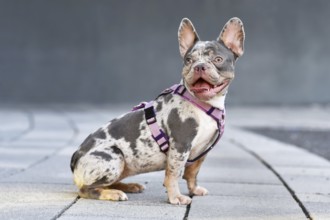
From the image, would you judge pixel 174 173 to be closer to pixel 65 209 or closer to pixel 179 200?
pixel 179 200

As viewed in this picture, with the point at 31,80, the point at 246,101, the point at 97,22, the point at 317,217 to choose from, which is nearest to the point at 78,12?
the point at 97,22

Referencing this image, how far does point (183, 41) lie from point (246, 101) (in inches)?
448

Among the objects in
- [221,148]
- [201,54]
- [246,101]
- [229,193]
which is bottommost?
[246,101]

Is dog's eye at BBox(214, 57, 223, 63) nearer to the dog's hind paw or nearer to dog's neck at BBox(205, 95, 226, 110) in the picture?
dog's neck at BBox(205, 95, 226, 110)

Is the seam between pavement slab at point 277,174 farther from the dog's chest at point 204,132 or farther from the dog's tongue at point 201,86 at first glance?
the dog's tongue at point 201,86

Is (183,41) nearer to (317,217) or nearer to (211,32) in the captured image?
(317,217)

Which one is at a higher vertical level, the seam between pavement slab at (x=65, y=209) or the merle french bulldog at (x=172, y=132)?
the merle french bulldog at (x=172, y=132)

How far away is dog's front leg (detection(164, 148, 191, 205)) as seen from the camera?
15.4 feet

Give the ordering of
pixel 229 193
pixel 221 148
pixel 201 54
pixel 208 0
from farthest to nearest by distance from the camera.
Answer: pixel 208 0 → pixel 221 148 → pixel 229 193 → pixel 201 54

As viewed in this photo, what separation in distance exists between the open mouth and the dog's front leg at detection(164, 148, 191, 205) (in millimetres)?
422

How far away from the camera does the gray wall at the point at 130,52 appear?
16094 millimetres

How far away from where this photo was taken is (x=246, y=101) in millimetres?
16125

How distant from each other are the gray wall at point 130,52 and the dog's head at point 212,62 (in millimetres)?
11211

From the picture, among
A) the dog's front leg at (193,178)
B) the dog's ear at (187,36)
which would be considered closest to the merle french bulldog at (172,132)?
the dog's ear at (187,36)
